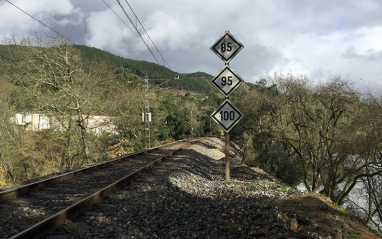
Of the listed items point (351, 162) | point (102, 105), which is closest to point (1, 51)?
point (102, 105)

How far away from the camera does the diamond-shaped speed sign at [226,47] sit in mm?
8039

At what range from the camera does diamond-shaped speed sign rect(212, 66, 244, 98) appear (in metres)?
7.93

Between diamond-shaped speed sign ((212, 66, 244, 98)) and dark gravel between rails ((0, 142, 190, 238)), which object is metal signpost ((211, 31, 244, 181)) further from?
dark gravel between rails ((0, 142, 190, 238))

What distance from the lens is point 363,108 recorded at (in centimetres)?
1705

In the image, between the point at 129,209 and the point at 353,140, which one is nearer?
the point at 129,209

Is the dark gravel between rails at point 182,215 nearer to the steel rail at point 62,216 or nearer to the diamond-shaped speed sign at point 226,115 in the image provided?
the steel rail at point 62,216

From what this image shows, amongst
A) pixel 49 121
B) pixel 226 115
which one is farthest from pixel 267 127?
pixel 49 121

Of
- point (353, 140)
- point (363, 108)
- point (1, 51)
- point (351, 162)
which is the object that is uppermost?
point (1, 51)

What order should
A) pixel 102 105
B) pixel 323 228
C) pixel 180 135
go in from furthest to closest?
pixel 180 135
pixel 102 105
pixel 323 228

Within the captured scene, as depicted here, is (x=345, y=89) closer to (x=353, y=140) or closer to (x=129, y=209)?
(x=353, y=140)

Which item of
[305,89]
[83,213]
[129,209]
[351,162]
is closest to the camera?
[83,213]

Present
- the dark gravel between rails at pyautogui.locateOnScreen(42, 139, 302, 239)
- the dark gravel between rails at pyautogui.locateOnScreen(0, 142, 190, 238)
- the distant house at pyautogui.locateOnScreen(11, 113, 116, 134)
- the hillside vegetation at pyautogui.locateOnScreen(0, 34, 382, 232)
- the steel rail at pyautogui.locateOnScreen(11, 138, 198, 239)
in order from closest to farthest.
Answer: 1. the steel rail at pyautogui.locateOnScreen(11, 138, 198, 239)
2. the dark gravel between rails at pyautogui.locateOnScreen(42, 139, 302, 239)
3. the dark gravel between rails at pyautogui.locateOnScreen(0, 142, 190, 238)
4. the hillside vegetation at pyautogui.locateOnScreen(0, 34, 382, 232)
5. the distant house at pyautogui.locateOnScreen(11, 113, 116, 134)

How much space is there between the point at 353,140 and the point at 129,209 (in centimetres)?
1592

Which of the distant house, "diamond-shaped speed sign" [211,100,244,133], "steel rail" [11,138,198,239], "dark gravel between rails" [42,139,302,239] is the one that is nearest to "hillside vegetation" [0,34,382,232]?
the distant house
